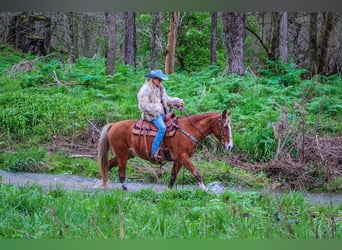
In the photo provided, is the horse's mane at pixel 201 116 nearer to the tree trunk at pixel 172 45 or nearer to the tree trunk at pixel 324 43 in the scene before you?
the tree trunk at pixel 172 45

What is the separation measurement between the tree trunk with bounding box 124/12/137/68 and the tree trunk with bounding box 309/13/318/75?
3001mm

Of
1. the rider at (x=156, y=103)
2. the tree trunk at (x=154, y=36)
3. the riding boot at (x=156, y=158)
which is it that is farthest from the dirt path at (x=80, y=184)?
the tree trunk at (x=154, y=36)

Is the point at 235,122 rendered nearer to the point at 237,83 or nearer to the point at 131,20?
the point at 237,83

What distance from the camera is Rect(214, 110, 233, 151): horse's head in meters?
6.28

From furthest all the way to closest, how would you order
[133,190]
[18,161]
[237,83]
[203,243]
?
1. [237,83]
2. [18,161]
3. [133,190]
4. [203,243]

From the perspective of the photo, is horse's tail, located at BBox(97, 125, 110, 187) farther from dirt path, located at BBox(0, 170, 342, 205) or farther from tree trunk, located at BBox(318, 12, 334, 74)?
tree trunk, located at BBox(318, 12, 334, 74)

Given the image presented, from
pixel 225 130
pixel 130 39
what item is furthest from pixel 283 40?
pixel 225 130

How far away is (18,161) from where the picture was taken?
7004 millimetres

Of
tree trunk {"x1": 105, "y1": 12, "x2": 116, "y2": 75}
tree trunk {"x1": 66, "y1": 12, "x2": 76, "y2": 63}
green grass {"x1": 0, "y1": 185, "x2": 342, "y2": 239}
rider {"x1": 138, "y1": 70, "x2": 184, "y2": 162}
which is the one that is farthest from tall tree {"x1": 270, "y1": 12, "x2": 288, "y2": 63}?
green grass {"x1": 0, "y1": 185, "x2": 342, "y2": 239}

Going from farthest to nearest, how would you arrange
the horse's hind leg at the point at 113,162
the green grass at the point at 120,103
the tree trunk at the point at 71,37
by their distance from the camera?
the tree trunk at the point at 71,37
the green grass at the point at 120,103
the horse's hind leg at the point at 113,162

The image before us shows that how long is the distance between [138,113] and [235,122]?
4.51ft

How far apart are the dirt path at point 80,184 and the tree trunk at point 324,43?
278 centimetres

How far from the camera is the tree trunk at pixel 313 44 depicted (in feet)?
29.0

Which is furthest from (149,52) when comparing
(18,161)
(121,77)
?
(18,161)
